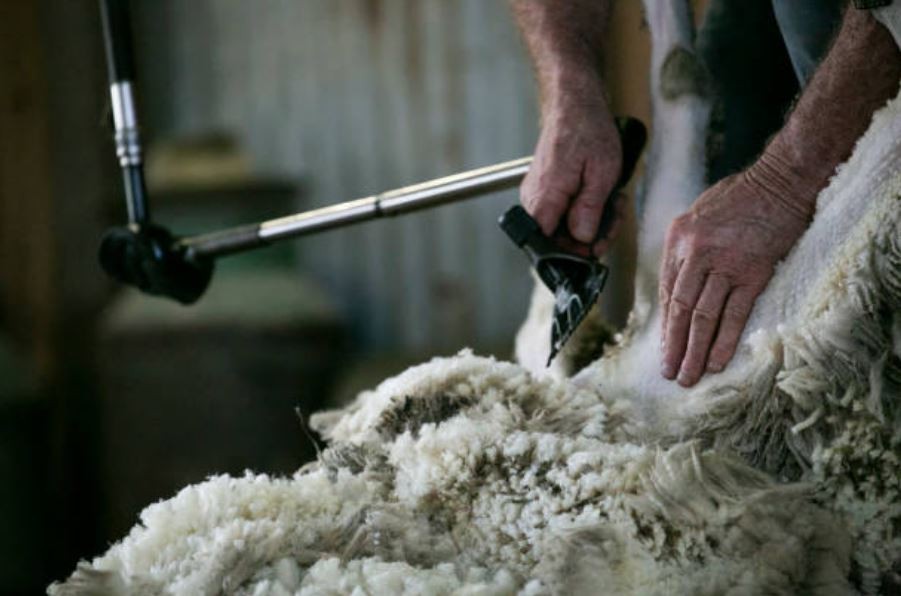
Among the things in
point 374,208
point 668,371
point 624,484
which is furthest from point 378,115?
point 624,484

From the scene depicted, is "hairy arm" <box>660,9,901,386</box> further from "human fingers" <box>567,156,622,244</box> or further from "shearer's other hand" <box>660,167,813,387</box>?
"human fingers" <box>567,156,622,244</box>

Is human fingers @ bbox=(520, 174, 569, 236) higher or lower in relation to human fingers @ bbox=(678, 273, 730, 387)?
higher

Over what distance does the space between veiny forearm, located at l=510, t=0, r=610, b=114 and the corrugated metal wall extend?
1.87 meters

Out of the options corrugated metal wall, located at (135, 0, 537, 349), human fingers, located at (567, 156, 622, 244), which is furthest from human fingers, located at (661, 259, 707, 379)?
corrugated metal wall, located at (135, 0, 537, 349)

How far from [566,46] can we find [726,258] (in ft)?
0.98

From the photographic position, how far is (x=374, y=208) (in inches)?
42.5

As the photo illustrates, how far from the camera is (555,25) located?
95 cm

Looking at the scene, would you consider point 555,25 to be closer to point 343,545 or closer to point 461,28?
point 343,545

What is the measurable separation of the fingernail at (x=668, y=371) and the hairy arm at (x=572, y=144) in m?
0.15

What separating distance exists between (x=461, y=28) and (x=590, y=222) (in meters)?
2.10

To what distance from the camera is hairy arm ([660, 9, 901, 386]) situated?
2.23ft

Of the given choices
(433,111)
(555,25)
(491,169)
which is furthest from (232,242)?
(433,111)

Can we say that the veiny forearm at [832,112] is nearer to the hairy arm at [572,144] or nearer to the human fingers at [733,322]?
the human fingers at [733,322]

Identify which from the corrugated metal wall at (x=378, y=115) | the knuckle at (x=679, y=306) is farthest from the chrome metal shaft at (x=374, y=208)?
the corrugated metal wall at (x=378, y=115)
